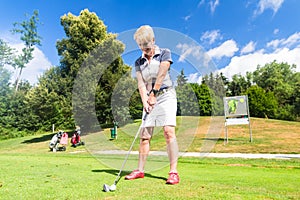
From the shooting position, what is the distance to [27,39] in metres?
35.2

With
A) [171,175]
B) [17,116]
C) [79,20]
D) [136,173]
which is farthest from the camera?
[17,116]

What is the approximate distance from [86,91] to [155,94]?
1324 cm

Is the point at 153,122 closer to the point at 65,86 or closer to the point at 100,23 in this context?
the point at 65,86

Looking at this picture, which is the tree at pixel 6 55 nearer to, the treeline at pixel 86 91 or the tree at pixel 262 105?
the treeline at pixel 86 91

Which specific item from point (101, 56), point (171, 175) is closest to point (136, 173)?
point (171, 175)

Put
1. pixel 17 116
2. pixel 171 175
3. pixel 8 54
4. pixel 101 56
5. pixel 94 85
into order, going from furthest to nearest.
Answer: pixel 8 54 < pixel 17 116 < pixel 94 85 < pixel 101 56 < pixel 171 175

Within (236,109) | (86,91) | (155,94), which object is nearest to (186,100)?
(155,94)

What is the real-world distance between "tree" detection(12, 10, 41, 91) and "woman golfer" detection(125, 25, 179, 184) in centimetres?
3562

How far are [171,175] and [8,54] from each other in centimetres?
3928

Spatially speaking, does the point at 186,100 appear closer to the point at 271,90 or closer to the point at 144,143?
the point at 144,143

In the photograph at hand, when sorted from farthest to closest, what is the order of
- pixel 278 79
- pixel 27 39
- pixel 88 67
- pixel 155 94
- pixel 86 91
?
1. pixel 278 79
2. pixel 27 39
3. pixel 88 67
4. pixel 86 91
5. pixel 155 94

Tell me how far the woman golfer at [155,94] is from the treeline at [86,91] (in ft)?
6.29

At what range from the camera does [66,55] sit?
21781 mm

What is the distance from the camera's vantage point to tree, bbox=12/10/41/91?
3503 centimetres
